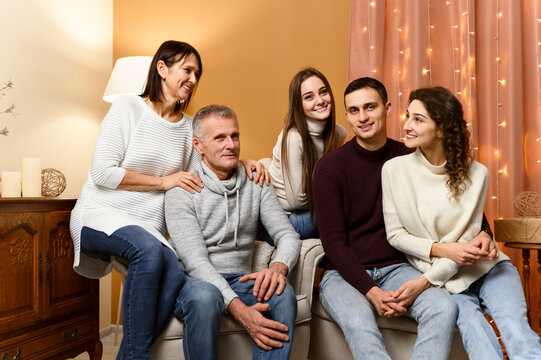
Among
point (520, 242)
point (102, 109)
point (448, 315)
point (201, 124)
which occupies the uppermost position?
point (102, 109)

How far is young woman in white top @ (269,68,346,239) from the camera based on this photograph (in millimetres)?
2123

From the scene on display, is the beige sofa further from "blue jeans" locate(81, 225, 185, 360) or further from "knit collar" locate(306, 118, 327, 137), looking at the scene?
"knit collar" locate(306, 118, 327, 137)

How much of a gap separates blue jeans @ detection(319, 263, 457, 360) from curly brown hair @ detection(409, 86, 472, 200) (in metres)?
0.35

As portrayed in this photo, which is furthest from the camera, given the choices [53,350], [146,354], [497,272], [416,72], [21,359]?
[416,72]

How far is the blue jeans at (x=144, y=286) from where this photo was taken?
152cm

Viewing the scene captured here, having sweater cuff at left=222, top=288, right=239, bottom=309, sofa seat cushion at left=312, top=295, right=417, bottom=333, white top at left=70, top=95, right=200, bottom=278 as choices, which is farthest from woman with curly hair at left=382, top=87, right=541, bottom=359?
white top at left=70, top=95, right=200, bottom=278

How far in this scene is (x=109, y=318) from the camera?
3109mm

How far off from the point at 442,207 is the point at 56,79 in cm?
206

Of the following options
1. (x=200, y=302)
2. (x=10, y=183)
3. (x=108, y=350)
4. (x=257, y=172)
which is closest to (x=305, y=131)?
(x=257, y=172)

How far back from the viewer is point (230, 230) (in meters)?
1.81

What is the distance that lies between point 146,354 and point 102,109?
1948mm

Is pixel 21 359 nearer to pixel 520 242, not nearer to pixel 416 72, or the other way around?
pixel 520 242

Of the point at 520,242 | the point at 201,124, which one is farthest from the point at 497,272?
the point at 201,124

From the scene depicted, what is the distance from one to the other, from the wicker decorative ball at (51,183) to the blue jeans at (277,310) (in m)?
0.98
